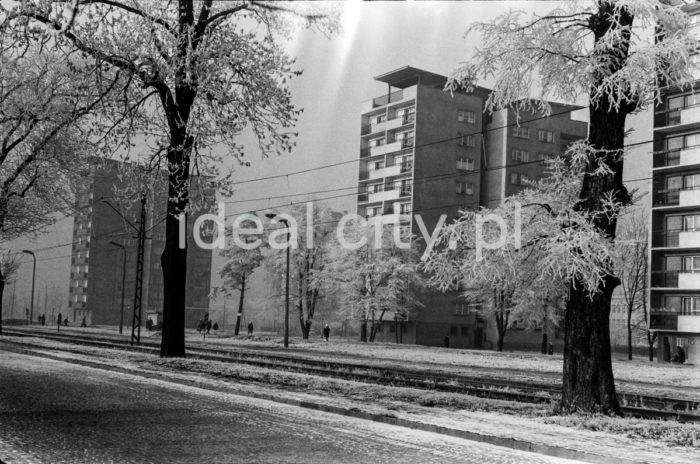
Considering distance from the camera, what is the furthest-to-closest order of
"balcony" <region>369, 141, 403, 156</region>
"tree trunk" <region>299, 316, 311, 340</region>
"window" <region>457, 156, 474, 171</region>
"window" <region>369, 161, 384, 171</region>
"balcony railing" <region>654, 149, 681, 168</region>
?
1. "window" <region>369, 161, 384, 171</region>
2. "balcony" <region>369, 141, 403, 156</region>
3. "window" <region>457, 156, 474, 171</region>
4. "tree trunk" <region>299, 316, 311, 340</region>
5. "balcony railing" <region>654, 149, 681, 168</region>

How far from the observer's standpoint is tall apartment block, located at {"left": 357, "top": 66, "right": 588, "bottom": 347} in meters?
81.6

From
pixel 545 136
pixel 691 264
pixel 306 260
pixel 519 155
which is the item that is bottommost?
Result: pixel 306 260

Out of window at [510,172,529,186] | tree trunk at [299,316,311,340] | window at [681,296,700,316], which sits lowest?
tree trunk at [299,316,311,340]

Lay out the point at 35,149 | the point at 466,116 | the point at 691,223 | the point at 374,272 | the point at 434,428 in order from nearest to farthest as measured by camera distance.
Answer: the point at 434,428 → the point at 35,149 → the point at 691,223 → the point at 374,272 → the point at 466,116

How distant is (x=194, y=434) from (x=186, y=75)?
10487 millimetres

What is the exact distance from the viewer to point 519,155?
85.9 metres

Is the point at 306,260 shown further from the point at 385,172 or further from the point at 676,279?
the point at 676,279

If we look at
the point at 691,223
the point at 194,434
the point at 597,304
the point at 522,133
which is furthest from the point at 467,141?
the point at 194,434

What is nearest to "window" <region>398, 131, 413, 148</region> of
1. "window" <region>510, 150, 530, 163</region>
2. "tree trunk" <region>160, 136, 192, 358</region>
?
"window" <region>510, 150, 530, 163</region>

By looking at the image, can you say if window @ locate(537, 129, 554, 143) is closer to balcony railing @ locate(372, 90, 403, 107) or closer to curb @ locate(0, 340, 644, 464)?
balcony railing @ locate(372, 90, 403, 107)

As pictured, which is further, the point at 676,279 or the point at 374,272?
the point at 374,272

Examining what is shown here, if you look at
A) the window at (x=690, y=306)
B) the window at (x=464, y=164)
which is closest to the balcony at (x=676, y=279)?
the window at (x=690, y=306)

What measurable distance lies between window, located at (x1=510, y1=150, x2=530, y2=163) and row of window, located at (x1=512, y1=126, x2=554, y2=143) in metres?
1.66

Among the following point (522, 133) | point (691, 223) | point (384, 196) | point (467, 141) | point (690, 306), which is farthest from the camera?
point (522, 133)
